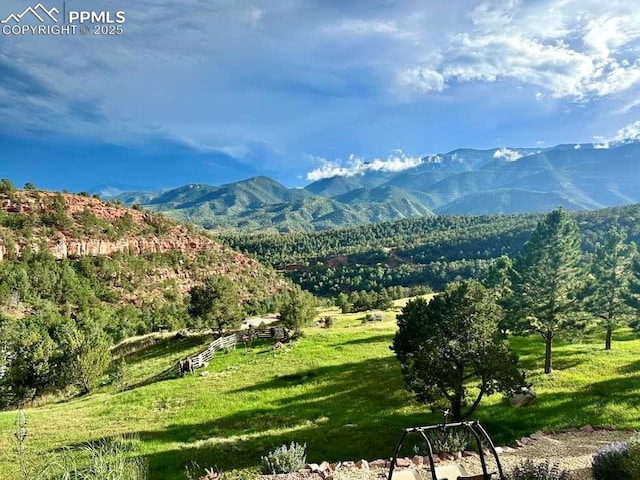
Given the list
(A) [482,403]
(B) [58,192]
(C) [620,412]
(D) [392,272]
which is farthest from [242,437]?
(D) [392,272]

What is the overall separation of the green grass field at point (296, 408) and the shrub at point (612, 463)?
7498 mm

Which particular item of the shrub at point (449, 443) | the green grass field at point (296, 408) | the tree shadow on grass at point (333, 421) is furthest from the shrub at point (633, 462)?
the green grass field at point (296, 408)

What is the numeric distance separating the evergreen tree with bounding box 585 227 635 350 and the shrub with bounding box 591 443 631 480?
26.3 m

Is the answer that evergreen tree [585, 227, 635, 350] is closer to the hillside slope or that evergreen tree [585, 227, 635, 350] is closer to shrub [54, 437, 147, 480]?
shrub [54, 437, 147, 480]

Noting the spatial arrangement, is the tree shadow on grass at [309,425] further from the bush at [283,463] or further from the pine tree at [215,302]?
the pine tree at [215,302]

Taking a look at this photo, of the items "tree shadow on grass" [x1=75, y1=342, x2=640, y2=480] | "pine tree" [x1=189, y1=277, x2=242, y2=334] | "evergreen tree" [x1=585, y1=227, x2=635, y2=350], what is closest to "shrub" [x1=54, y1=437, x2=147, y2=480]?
"tree shadow on grass" [x1=75, y1=342, x2=640, y2=480]

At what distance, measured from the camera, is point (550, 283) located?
2981cm

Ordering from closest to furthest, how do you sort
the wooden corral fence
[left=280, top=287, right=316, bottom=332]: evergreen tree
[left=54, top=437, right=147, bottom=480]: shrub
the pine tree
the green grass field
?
[left=54, top=437, right=147, bottom=480]: shrub → the green grass field → the wooden corral fence → [left=280, top=287, right=316, bottom=332]: evergreen tree → the pine tree

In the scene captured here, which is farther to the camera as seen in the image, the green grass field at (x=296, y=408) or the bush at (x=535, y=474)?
the green grass field at (x=296, y=408)

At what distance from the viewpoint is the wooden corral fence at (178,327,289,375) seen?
110 feet

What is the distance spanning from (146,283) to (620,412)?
89.2 m

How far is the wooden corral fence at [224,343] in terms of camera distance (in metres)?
33.5

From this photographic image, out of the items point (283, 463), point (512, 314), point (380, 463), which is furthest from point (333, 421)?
point (512, 314)

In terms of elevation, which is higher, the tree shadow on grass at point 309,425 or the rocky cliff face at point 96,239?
the rocky cliff face at point 96,239
